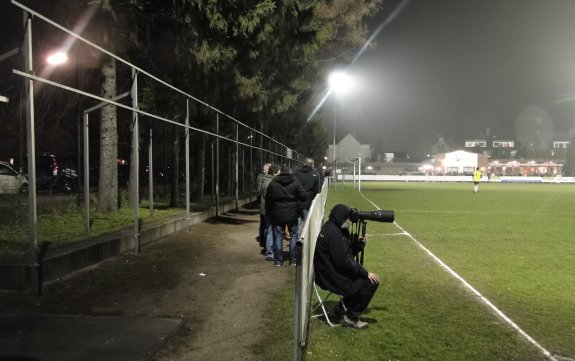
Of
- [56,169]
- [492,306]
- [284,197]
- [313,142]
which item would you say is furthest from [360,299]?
[313,142]

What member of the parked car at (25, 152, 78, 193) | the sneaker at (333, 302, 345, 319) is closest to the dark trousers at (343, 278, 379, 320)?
the sneaker at (333, 302, 345, 319)

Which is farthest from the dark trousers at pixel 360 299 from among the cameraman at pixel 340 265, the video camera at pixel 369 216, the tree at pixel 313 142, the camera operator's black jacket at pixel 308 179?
the tree at pixel 313 142

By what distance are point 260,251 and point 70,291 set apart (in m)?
4.17

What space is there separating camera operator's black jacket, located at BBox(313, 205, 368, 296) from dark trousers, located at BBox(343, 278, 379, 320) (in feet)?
0.23

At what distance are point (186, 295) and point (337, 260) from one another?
239cm

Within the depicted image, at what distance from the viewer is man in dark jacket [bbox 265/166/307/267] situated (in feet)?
26.0

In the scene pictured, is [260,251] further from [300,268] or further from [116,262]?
[300,268]

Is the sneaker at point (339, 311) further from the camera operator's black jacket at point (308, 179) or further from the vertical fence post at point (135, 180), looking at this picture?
the camera operator's black jacket at point (308, 179)

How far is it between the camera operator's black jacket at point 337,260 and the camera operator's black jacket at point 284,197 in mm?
3026

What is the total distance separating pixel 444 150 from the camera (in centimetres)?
13025

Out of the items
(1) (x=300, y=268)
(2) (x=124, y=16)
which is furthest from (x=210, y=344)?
(2) (x=124, y=16)

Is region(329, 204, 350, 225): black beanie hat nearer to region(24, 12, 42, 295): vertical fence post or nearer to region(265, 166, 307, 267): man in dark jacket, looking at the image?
region(265, 166, 307, 267): man in dark jacket

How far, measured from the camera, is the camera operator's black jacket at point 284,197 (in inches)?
312

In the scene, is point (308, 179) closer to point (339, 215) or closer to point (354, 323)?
point (354, 323)
